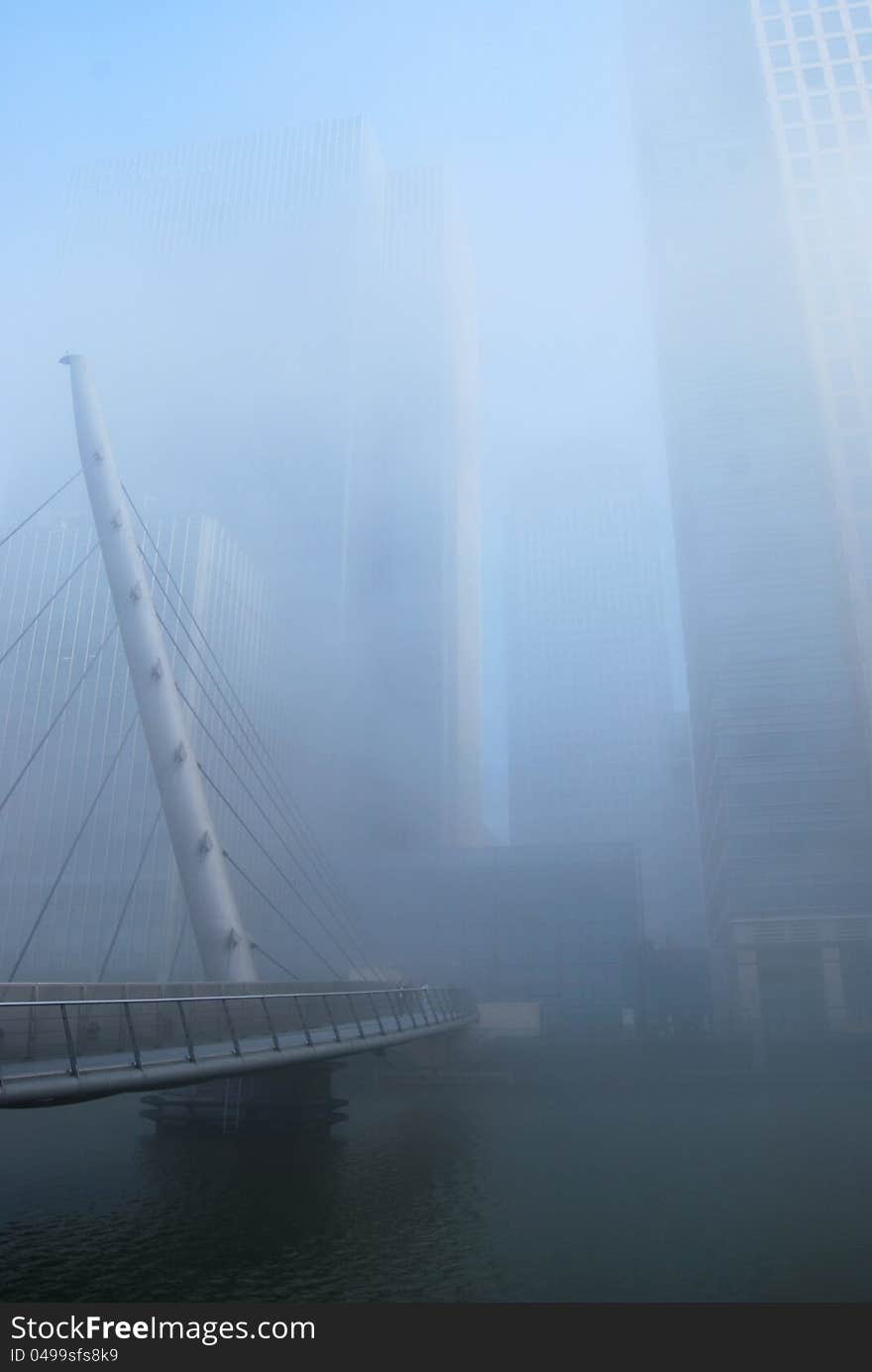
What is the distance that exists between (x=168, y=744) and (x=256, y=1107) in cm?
1087

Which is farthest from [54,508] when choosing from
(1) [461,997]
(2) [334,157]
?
(1) [461,997]

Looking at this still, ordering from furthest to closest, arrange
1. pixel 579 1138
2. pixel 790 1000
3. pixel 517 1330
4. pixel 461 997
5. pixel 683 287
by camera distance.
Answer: pixel 683 287 → pixel 790 1000 → pixel 461 997 → pixel 579 1138 → pixel 517 1330

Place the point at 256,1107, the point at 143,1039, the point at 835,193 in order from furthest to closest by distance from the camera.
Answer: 1. the point at 835,193
2. the point at 256,1107
3. the point at 143,1039

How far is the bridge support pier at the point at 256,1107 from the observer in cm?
2978

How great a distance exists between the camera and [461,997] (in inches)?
2410

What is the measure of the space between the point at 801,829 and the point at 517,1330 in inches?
2647

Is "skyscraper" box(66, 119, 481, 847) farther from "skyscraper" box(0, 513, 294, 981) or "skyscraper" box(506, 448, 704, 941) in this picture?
"skyscraper" box(0, 513, 294, 981)

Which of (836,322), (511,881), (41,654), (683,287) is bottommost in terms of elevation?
(511,881)

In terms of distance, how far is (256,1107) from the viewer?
3033 cm

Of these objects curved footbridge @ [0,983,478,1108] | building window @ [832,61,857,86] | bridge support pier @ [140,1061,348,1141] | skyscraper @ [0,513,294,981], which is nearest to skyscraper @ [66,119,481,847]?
skyscraper @ [0,513,294,981]

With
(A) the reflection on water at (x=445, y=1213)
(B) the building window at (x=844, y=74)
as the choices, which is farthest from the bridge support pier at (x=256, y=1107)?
(B) the building window at (x=844, y=74)

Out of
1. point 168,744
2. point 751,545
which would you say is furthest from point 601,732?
point 168,744

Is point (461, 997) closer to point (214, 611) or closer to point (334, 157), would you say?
point (214, 611)

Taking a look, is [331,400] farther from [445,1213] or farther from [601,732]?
[445,1213]
